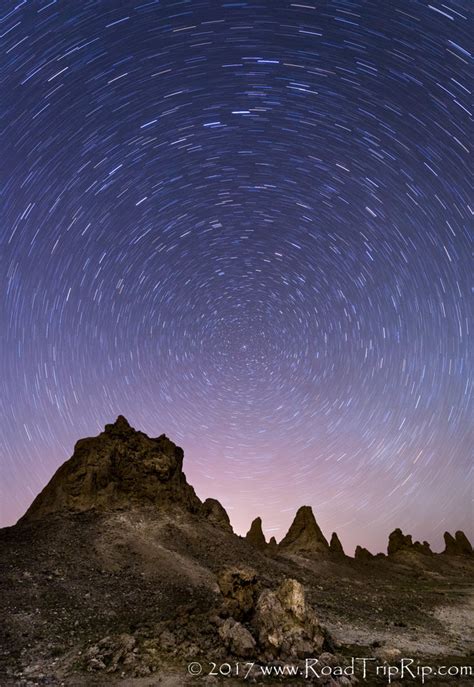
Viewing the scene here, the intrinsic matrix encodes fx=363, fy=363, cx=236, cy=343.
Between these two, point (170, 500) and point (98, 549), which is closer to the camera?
point (98, 549)

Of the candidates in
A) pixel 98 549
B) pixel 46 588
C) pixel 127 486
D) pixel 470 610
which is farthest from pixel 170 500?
pixel 470 610

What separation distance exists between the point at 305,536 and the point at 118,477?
3612 centimetres

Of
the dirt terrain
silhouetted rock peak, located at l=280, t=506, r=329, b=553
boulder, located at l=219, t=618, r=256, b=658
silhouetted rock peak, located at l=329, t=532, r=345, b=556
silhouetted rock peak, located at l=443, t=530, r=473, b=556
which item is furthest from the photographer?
silhouetted rock peak, located at l=443, t=530, r=473, b=556

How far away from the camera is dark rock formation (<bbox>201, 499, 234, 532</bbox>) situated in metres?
52.2

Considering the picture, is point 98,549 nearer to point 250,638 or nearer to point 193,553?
point 193,553

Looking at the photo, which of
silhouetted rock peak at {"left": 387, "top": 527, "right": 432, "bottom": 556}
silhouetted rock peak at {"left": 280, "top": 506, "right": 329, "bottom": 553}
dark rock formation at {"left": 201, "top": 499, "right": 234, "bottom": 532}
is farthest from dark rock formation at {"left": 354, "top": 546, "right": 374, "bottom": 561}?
dark rock formation at {"left": 201, "top": 499, "right": 234, "bottom": 532}

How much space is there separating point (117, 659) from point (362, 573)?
47.3m

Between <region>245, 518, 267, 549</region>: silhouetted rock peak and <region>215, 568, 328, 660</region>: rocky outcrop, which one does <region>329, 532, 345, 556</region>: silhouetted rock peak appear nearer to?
<region>245, 518, 267, 549</region>: silhouetted rock peak

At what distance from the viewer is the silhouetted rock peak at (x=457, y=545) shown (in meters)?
85.6

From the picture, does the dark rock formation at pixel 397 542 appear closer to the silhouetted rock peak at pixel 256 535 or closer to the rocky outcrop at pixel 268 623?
the silhouetted rock peak at pixel 256 535

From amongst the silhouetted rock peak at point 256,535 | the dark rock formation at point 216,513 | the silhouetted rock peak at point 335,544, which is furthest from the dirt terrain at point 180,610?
the silhouetted rock peak at point 256,535

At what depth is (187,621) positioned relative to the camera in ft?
63.0

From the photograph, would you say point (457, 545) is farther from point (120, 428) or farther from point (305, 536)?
point (120, 428)

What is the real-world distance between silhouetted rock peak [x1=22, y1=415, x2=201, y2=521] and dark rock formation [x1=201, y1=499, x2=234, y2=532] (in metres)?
2.53
